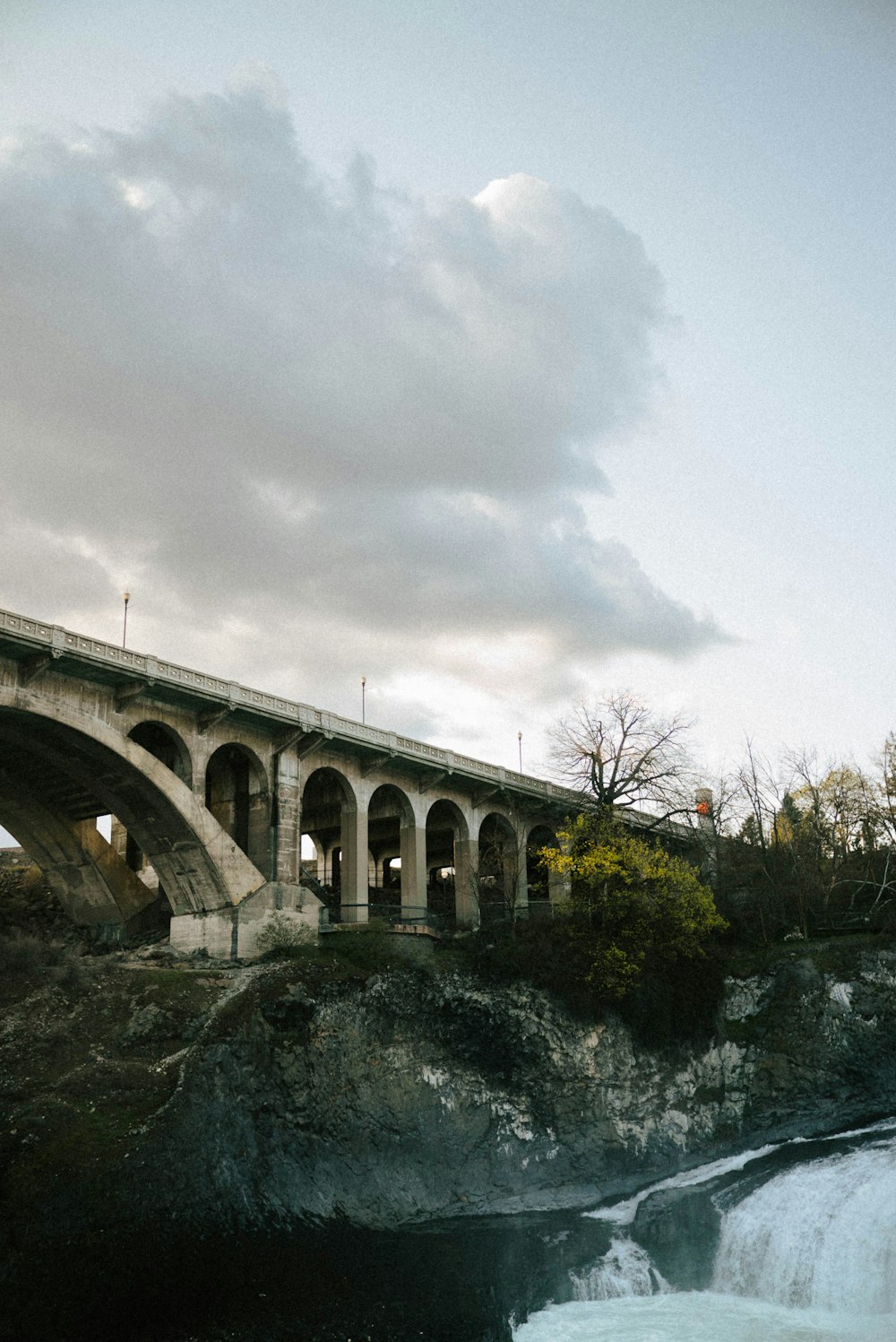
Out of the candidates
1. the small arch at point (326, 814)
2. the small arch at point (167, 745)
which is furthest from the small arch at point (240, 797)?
the small arch at point (326, 814)

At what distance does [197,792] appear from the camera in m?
45.6

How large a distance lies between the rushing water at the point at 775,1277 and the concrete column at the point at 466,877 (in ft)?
82.5

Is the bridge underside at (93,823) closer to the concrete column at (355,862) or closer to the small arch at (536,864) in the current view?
the concrete column at (355,862)

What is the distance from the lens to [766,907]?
5369 cm

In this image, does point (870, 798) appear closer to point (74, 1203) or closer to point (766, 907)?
point (766, 907)

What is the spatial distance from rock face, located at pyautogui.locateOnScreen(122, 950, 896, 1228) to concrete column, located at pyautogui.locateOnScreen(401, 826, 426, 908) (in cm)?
1495

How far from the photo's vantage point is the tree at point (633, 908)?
43.0 m

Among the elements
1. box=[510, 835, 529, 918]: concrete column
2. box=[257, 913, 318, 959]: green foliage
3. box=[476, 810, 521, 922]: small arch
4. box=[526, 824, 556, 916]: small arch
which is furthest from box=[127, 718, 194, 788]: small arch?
box=[526, 824, 556, 916]: small arch

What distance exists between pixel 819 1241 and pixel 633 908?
1591 centimetres

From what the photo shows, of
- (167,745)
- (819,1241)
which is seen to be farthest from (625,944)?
(167,745)

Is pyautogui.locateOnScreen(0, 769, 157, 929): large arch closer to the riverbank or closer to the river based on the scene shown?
the riverbank

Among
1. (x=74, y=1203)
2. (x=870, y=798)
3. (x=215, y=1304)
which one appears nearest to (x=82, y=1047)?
(x=74, y=1203)

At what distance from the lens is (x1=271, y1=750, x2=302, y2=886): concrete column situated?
47.3m

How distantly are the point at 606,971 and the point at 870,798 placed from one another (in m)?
27.5
